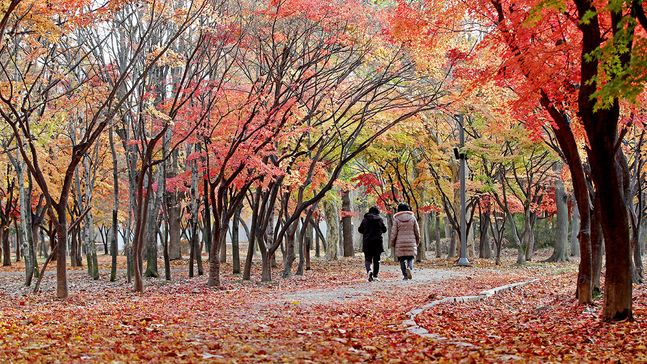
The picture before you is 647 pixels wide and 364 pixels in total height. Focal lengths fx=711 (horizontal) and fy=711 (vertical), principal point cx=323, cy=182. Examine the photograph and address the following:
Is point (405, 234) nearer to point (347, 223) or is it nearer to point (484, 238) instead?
point (484, 238)

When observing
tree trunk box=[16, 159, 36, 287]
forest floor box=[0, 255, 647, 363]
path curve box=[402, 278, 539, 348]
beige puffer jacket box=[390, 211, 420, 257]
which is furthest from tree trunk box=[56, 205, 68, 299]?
beige puffer jacket box=[390, 211, 420, 257]

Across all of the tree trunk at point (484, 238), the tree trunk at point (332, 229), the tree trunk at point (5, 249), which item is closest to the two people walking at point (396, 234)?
the tree trunk at point (332, 229)

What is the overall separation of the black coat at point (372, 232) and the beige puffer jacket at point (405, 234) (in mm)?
310

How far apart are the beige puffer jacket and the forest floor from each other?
1.81 metres

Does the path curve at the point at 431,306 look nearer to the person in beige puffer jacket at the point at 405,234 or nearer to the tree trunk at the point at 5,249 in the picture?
the person in beige puffer jacket at the point at 405,234

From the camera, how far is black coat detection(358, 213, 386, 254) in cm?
1630

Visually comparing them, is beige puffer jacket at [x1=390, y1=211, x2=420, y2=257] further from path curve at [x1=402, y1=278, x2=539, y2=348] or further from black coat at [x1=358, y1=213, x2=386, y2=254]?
path curve at [x1=402, y1=278, x2=539, y2=348]

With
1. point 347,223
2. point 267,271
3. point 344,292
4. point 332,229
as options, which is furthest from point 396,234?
point 347,223

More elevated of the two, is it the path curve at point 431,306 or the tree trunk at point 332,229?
the tree trunk at point 332,229

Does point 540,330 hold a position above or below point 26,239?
below

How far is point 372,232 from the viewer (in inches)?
645

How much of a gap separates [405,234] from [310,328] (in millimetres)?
8042

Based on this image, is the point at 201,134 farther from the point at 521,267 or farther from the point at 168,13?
the point at 521,267

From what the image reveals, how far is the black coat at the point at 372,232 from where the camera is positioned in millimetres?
16297
